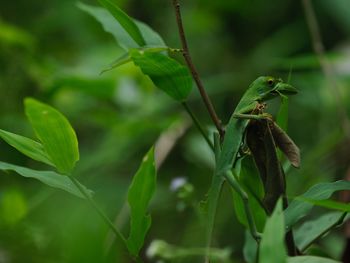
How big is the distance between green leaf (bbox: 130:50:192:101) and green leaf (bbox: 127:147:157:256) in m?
0.14

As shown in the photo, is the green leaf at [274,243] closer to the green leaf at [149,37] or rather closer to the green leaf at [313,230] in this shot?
the green leaf at [313,230]

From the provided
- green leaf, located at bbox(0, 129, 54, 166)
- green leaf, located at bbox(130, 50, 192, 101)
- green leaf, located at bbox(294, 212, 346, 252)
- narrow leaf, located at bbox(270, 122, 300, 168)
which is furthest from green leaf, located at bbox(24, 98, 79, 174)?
green leaf, located at bbox(294, 212, 346, 252)

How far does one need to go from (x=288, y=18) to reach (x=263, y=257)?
2.18 m

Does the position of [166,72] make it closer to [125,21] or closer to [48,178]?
[125,21]

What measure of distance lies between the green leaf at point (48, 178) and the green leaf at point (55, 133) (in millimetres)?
29

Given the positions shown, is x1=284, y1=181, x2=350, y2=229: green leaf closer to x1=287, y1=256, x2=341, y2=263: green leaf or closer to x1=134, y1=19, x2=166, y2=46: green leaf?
x1=287, y1=256, x2=341, y2=263: green leaf

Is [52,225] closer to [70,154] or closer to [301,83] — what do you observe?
[70,154]

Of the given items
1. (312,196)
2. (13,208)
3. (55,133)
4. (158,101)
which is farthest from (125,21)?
(158,101)

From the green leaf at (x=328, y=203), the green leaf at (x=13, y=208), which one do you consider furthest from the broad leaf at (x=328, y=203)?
the green leaf at (x=13, y=208)

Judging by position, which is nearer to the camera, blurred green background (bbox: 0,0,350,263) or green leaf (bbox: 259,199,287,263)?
green leaf (bbox: 259,199,287,263)

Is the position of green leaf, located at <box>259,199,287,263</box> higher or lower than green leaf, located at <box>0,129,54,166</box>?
lower

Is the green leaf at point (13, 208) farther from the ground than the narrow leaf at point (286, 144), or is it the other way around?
the narrow leaf at point (286, 144)

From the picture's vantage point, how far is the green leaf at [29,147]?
903 millimetres

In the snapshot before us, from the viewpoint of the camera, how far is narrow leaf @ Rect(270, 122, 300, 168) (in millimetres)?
899
